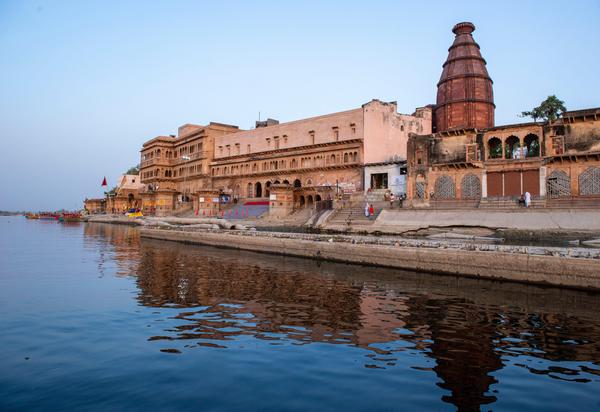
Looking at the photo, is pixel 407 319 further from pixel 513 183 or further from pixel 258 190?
pixel 258 190

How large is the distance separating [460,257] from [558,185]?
1820 centimetres

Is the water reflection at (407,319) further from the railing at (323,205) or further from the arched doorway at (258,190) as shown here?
the arched doorway at (258,190)

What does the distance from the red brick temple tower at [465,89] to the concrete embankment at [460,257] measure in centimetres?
2259

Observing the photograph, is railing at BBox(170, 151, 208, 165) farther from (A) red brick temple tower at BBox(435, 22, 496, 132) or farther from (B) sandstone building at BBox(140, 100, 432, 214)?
(A) red brick temple tower at BBox(435, 22, 496, 132)

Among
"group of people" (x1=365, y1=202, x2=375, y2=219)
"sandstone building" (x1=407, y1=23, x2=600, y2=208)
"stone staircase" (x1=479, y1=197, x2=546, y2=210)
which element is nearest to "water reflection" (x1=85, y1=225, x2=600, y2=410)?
"stone staircase" (x1=479, y1=197, x2=546, y2=210)

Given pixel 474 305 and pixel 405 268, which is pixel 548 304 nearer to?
pixel 474 305

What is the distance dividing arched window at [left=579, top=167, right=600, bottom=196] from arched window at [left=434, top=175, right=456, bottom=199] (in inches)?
345

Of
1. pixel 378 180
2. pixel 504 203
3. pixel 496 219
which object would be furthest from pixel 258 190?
pixel 496 219

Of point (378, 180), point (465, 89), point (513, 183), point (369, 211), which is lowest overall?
point (369, 211)

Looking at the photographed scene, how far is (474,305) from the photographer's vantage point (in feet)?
38.4

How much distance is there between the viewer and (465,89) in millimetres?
38531

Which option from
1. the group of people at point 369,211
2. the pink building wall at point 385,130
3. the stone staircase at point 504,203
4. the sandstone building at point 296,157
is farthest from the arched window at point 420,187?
the pink building wall at point 385,130

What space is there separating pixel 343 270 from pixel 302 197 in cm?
3252

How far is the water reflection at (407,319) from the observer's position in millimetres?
7215
